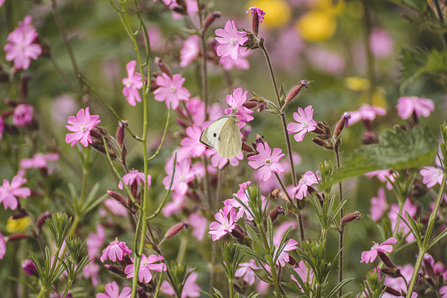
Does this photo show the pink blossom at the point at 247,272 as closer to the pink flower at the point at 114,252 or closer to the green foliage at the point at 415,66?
the pink flower at the point at 114,252

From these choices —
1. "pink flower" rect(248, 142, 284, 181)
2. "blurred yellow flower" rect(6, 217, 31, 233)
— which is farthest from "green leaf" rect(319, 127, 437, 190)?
"blurred yellow flower" rect(6, 217, 31, 233)

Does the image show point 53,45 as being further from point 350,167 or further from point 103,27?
point 350,167

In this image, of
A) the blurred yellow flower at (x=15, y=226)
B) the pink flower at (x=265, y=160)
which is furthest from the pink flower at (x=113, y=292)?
the blurred yellow flower at (x=15, y=226)

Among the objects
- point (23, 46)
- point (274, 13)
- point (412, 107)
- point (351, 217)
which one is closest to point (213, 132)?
point (351, 217)

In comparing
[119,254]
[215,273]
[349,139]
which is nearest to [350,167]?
[119,254]

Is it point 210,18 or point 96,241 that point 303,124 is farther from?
point 96,241

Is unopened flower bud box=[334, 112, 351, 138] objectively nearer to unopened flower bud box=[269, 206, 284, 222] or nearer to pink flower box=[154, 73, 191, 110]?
unopened flower bud box=[269, 206, 284, 222]
